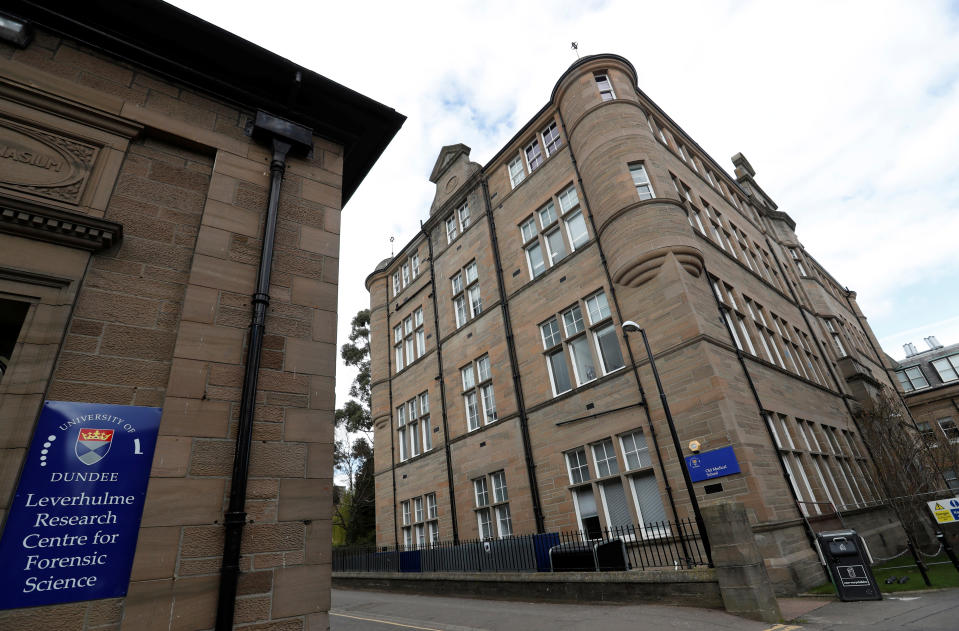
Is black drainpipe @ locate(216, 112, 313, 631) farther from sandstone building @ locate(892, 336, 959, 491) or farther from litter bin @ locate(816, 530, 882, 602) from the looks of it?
sandstone building @ locate(892, 336, 959, 491)

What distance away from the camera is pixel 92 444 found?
145 inches

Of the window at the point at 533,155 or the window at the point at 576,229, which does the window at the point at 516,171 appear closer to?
the window at the point at 533,155

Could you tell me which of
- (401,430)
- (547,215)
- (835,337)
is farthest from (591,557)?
(835,337)

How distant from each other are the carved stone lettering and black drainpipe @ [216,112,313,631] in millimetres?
1760

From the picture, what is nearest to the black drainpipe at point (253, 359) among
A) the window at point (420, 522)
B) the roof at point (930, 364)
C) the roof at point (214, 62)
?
the roof at point (214, 62)

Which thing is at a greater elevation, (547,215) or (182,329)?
(547,215)

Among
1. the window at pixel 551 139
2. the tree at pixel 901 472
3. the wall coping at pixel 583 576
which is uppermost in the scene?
the window at pixel 551 139

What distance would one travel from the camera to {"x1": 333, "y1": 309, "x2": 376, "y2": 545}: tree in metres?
30.5

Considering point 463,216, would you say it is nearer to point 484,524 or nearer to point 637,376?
point 637,376

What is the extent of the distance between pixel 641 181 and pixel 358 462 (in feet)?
90.7

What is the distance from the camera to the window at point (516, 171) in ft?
62.3

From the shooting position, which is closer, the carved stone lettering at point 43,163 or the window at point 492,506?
the carved stone lettering at point 43,163

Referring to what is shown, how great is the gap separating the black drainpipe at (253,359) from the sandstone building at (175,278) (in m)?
0.07

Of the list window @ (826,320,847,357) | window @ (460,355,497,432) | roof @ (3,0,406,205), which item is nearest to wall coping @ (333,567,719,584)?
window @ (460,355,497,432)
